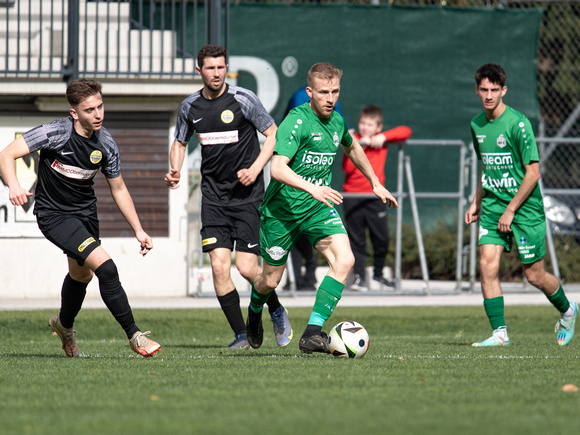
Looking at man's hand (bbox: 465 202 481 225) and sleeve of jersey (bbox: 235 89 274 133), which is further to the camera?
man's hand (bbox: 465 202 481 225)

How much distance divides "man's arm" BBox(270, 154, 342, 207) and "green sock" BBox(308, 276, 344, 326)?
612 mm

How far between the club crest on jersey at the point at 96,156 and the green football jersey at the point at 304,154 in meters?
1.23

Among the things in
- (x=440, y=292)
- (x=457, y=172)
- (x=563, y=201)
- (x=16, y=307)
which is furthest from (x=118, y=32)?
(x=563, y=201)

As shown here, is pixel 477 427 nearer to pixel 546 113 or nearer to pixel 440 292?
pixel 440 292

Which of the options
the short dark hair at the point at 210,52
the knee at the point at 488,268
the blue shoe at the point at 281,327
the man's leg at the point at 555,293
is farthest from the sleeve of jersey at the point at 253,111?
the man's leg at the point at 555,293

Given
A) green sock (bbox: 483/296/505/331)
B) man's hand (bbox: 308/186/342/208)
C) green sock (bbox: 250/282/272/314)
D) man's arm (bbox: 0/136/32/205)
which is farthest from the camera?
green sock (bbox: 483/296/505/331)

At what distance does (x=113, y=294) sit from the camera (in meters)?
6.56

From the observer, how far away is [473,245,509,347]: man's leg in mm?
7977

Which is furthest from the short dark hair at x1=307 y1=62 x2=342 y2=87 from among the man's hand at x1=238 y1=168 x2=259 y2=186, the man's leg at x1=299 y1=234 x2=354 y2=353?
the man's hand at x1=238 y1=168 x2=259 y2=186

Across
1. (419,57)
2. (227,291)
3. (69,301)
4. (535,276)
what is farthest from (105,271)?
(419,57)

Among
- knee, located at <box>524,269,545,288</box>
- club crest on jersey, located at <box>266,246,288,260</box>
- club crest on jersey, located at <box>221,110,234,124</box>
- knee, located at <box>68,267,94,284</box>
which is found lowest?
knee, located at <box>524,269,545,288</box>

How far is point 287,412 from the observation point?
4246 millimetres

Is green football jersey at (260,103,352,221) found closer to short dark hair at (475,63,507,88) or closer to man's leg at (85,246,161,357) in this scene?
man's leg at (85,246,161,357)

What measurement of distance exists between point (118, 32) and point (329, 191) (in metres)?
6.29
